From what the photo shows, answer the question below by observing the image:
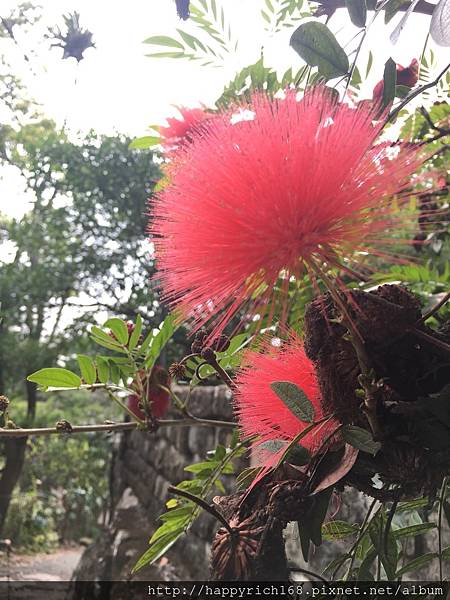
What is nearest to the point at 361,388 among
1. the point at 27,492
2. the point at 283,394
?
the point at 283,394

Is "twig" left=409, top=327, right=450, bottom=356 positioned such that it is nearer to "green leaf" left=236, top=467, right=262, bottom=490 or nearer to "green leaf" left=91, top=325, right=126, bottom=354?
"green leaf" left=236, top=467, right=262, bottom=490

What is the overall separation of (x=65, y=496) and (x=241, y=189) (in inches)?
269

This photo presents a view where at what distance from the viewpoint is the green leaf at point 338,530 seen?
54cm

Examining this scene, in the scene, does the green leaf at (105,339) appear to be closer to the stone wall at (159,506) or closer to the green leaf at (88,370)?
the green leaf at (88,370)

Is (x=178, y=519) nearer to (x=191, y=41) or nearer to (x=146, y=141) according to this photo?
(x=146, y=141)

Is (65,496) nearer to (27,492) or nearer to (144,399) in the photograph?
(27,492)

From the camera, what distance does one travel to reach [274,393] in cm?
41

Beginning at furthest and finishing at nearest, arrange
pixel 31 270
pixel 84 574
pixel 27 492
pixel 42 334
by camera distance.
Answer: pixel 27 492
pixel 42 334
pixel 31 270
pixel 84 574

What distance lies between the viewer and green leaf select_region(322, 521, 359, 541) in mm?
541

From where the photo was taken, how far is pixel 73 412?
6.33 m

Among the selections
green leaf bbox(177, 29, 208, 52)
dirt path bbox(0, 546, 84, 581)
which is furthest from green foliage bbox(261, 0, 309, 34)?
dirt path bbox(0, 546, 84, 581)

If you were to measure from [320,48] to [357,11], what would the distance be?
0.22ft

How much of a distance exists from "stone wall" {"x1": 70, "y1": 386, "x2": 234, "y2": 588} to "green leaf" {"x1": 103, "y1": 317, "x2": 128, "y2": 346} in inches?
42.4

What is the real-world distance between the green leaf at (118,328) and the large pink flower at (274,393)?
27 cm
